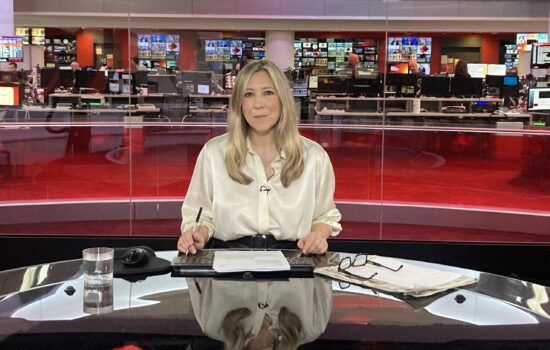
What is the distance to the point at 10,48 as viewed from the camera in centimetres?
671

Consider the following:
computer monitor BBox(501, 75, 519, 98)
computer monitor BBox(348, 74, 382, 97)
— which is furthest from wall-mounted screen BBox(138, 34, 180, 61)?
computer monitor BBox(501, 75, 519, 98)

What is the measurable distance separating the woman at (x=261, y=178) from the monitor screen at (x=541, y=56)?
594 cm

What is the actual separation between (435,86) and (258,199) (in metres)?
7.37

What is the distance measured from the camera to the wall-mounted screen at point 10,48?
260 inches

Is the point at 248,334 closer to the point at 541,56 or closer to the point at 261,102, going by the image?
the point at 261,102

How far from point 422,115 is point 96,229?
427 centimetres

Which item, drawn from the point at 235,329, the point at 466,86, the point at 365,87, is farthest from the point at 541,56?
the point at 235,329

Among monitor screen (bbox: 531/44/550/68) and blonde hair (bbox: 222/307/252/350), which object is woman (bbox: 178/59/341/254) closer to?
blonde hair (bbox: 222/307/252/350)

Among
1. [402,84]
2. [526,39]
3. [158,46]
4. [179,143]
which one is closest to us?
[179,143]

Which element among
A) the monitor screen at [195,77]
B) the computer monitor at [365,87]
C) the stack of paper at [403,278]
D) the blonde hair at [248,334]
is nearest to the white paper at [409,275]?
the stack of paper at [403,278]

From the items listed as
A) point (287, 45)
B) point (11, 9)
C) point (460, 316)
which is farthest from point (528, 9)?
point (460, 316)

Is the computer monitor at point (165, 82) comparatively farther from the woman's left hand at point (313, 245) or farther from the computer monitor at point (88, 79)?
A: the woman's left hand at point (313, 245)

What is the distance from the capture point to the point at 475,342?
4.55ft

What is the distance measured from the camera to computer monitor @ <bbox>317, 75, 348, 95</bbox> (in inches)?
344
